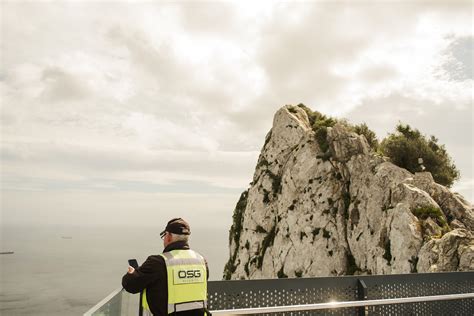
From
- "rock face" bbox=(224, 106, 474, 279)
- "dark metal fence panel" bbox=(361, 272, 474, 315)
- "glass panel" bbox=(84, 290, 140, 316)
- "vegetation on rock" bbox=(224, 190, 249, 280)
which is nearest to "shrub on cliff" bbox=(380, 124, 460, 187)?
"rock face" bbox=(224, 106, 474, 279)

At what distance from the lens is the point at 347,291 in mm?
6305

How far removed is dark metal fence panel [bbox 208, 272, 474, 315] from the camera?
5695 millimetres

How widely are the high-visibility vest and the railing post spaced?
323 cm

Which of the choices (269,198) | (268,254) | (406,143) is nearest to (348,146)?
(406,143)

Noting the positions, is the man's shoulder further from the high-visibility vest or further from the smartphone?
the smartphone

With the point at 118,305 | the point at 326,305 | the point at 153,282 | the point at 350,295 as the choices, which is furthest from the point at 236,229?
the point at 153,282

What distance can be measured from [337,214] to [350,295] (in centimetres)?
2362

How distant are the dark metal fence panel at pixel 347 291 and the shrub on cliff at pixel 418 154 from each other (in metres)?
23.7

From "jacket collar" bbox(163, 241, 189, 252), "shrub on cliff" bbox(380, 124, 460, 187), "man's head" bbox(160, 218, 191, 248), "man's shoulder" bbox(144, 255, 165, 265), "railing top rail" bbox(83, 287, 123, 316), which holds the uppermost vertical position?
"shrub on cliff" bbox(380, 124, 460, 187)

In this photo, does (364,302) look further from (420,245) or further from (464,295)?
(420,245)

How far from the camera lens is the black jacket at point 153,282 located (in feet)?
12.5

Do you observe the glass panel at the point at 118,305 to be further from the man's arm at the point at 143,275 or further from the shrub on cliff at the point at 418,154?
the shrub on cliff at the point at 418,154

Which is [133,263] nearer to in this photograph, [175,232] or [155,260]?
[155,260]

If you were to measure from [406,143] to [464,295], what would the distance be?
25.2 metres
